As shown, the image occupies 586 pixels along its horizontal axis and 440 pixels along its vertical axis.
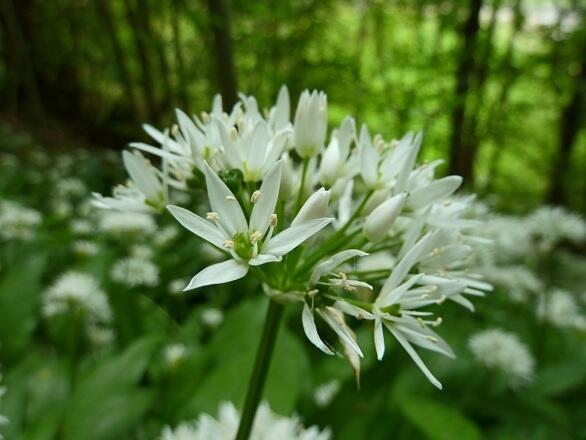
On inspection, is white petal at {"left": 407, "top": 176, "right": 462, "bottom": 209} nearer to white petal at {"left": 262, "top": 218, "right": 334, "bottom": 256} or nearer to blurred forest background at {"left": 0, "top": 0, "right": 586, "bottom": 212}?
white petal at {"left": 262, "top": 218, "right": 334, "bottom": 256}

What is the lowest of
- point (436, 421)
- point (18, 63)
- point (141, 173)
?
point (18, 63)

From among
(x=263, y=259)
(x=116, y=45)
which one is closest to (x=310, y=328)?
(x=263, y=259)

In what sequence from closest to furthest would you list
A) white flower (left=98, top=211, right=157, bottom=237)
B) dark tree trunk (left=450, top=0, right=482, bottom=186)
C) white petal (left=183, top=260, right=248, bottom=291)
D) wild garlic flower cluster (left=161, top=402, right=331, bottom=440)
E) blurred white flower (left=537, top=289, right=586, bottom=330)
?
white petal (left=183, top=260, right=248, bottom=291) < wild garlic flower cluster (left=161, top=402, right=331, bottom=440) < blurred white flower (left=537, top=289, right=586, bottom=330) < white flower (left=98, top=211, right=157, bottom=237) < dark tree trunk (left=450, top=0, right=482, bottom=186)

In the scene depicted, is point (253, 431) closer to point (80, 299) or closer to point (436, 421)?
point (436, 421)

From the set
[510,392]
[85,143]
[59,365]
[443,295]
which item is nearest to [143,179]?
[443,295]

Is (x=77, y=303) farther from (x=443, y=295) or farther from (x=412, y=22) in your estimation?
(x=412, y=22)

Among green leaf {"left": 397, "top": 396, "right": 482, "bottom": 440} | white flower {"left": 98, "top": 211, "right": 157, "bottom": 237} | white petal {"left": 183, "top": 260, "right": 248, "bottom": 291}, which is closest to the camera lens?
white petal {"left": 183, "top": 260, "right": 248, "bottom": 291}

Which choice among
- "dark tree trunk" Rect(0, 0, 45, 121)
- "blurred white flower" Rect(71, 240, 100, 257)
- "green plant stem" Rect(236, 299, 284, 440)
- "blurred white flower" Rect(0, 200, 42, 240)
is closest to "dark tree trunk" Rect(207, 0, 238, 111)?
"blurred white flower" Rect(71, 240, 100, 257)
